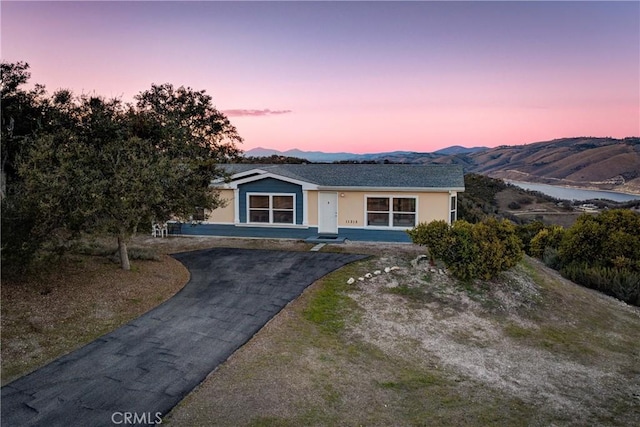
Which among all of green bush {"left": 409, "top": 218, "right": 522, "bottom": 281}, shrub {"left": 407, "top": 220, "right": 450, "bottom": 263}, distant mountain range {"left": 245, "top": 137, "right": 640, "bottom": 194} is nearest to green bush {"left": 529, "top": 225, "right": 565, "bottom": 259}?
green bush {"left": 409, "top": 218, "right": 522, "bottom": 281}

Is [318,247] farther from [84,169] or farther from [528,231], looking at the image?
[528,231]

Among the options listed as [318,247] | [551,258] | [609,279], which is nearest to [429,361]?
[318,247]

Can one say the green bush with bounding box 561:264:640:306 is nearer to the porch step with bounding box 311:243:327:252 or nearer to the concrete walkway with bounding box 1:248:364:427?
the porch step with bounding box 311:243:327:252

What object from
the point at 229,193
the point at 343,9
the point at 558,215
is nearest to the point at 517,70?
the point at 343,9

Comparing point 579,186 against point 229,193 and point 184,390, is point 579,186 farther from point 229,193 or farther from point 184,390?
point 184,390

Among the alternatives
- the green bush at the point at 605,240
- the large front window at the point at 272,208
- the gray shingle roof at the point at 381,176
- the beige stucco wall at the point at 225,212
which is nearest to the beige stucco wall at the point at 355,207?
the beige stucco wall at the point at 225,212

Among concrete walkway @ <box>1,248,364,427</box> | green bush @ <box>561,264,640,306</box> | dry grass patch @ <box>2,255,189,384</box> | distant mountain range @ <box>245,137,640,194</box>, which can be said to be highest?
distant mountain range @ <box>245,137,640,194</box>
